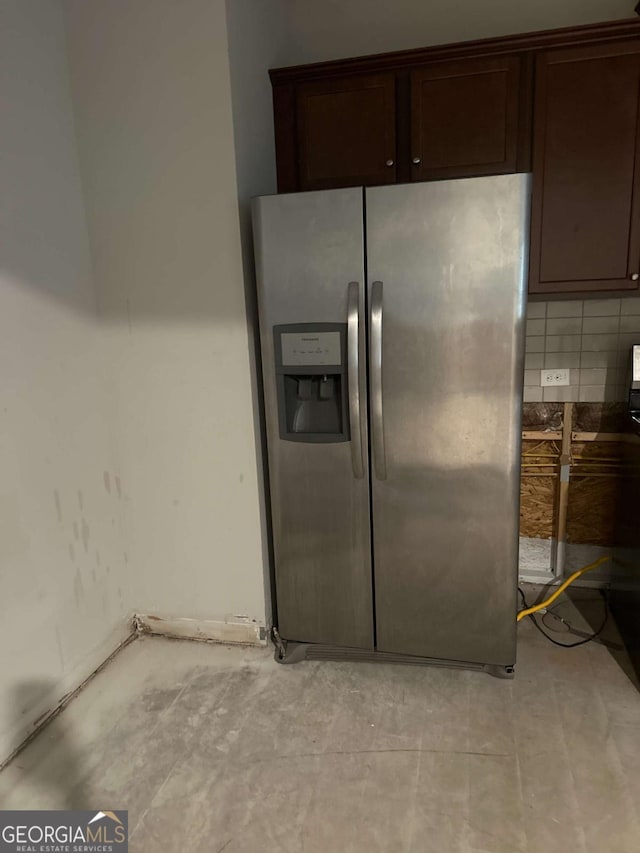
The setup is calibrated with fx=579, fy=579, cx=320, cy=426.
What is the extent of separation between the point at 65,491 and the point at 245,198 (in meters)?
1.28

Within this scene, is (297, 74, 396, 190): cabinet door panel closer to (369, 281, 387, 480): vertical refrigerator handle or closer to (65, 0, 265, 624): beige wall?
(65, 0, 265, 624): beige wall

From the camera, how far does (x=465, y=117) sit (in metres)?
2.29

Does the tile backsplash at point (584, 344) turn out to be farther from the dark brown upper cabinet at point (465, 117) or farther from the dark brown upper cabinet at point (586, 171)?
the dark brown upper cabinet at point (465, 117)

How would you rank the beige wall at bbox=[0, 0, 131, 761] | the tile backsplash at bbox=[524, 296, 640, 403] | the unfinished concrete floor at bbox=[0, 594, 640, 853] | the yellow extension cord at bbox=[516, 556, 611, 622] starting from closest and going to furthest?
the unfinished concrete floor at bbox=[0, 594, 640, 853] < the beige wall at bbox=[0, 0, 131, 761] < the yellow extension cord at bbox=[516, 556, 611, 622] < the tile backsplash at bbox=[524, 296, 640, 403]

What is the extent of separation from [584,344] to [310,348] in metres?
1.40

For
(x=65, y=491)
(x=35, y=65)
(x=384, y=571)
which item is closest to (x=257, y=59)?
(x=35, y=65)

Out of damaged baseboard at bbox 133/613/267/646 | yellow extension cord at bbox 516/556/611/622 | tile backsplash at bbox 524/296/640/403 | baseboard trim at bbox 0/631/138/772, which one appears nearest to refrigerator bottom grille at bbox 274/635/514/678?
damaged baseboard at bbox 133/613/267/646

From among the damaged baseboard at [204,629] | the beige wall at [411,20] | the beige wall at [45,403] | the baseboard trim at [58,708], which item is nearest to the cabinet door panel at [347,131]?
the beige wall at [411,20]

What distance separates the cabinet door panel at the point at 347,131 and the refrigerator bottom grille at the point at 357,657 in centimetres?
191

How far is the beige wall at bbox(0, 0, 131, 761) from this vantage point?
1884mm

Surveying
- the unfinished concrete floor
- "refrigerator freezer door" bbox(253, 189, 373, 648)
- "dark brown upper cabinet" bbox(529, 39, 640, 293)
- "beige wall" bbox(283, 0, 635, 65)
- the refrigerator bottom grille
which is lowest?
the unfinished concrete floor

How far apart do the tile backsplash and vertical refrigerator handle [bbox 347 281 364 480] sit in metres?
1.12

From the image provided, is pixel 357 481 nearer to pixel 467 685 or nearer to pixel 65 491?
pixel 467 685

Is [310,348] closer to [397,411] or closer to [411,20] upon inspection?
[397,411]
